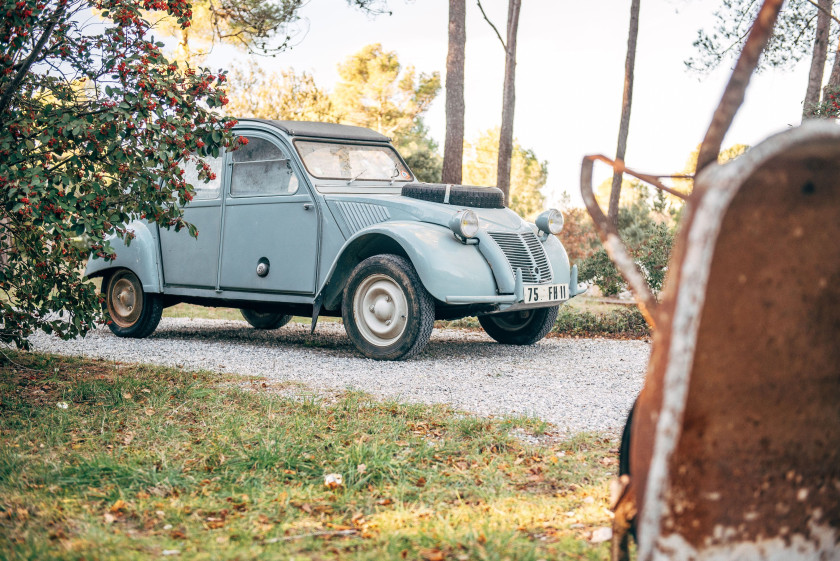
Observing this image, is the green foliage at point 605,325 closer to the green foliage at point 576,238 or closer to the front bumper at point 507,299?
the front bumper at point 507,299

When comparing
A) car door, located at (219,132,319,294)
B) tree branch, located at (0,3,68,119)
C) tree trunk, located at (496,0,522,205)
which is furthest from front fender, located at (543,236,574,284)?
tree trunk, located at (496,0,522,205)

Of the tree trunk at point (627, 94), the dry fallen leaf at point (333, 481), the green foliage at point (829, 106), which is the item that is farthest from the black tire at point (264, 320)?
the tree trunk at point (627, 94)

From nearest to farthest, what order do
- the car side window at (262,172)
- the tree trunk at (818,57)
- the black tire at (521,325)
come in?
the car side window at (262,172) → the black tire at (521,325) → the tree trunk at (818,57)

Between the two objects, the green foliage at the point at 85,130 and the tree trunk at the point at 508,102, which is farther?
the tree trunk at the point at 508,102

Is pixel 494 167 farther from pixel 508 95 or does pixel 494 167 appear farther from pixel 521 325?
pixel 521 325

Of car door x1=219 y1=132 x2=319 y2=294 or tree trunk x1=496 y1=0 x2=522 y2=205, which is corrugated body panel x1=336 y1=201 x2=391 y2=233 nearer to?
car door x1=219 y1=132 x2=319 y2=294

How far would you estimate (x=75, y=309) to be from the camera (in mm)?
5148

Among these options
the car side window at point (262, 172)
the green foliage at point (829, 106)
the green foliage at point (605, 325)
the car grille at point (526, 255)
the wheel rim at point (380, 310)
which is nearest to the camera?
the wheel rim at point (380, 310)

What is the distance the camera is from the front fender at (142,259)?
7.80 metres

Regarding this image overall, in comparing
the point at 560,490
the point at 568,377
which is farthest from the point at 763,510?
the point at 568,377

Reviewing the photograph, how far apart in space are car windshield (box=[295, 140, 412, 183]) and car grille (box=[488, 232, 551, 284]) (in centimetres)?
155

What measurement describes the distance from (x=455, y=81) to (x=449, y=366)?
6337mm

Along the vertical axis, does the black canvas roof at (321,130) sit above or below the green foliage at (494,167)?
below

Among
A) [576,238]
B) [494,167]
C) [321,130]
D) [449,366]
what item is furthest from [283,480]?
[494,167]
